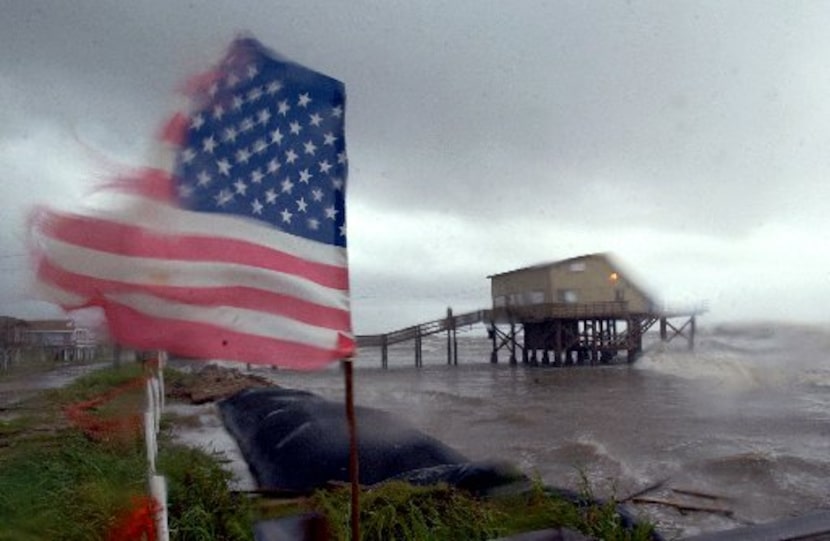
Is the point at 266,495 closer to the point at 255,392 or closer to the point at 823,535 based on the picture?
the point at 823,535

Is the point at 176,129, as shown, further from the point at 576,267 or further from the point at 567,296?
the point at 576,267

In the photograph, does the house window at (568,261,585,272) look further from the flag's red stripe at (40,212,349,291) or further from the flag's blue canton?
the flag's red stripe at (40,212,349,291)

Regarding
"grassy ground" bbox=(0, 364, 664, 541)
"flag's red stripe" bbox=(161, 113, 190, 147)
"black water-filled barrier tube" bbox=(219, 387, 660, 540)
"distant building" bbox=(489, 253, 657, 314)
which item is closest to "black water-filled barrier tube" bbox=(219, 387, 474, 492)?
"black water-filled barrier tube" bbox=(219, 387, 660, 540)

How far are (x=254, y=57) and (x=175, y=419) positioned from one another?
13.3 m

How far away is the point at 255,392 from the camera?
15789 mm

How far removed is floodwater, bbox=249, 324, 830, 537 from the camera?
9695 mm

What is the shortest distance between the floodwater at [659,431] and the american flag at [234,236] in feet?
13.8

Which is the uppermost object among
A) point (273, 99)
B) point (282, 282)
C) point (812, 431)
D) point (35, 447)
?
point (273, 99)

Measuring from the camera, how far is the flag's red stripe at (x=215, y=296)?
2682mm

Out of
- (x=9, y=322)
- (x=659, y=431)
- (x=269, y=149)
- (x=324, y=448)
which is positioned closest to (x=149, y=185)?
(x=269, y=149)

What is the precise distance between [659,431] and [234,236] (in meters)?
15.1

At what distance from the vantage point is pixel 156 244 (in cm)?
274

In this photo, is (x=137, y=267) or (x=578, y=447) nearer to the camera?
(x=137, y=267)

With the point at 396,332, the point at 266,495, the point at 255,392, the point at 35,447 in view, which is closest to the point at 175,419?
the point at 255,392
